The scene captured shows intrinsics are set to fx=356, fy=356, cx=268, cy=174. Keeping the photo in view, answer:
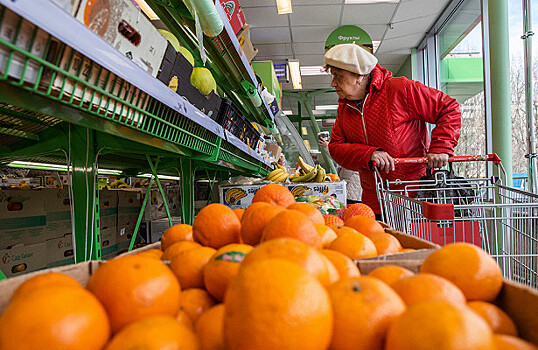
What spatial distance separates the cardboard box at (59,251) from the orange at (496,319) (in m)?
2.32

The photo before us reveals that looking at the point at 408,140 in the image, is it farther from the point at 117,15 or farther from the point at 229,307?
the point at 229,307

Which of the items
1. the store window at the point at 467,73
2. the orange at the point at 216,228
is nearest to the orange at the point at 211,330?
the orange at the point at 216,228

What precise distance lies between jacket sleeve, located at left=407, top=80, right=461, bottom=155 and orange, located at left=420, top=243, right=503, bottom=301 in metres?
1.85

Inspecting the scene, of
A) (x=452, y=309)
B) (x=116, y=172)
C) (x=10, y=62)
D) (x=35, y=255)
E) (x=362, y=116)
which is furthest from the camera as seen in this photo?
(x=116, y=172)

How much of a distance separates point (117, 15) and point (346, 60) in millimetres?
1704

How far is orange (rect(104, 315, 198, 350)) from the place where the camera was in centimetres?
42

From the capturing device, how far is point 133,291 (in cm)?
54

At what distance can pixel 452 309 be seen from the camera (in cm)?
40

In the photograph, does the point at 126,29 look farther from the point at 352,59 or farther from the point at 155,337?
the point at 352,59

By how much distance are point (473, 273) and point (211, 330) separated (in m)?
0.45

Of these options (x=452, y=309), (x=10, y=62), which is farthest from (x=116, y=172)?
(x=452, y=309)

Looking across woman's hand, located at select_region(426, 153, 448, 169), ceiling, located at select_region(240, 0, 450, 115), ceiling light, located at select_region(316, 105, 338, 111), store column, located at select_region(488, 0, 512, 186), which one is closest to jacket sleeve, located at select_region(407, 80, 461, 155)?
woman's hand, located at select_region(426, 153, 448, 169)

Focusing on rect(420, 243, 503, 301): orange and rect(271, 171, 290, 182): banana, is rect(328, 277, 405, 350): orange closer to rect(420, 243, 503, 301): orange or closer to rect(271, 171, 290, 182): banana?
rect(420, 243, 503, 301): orange

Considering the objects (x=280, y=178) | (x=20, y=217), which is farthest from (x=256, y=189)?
(x=20, y=217)
